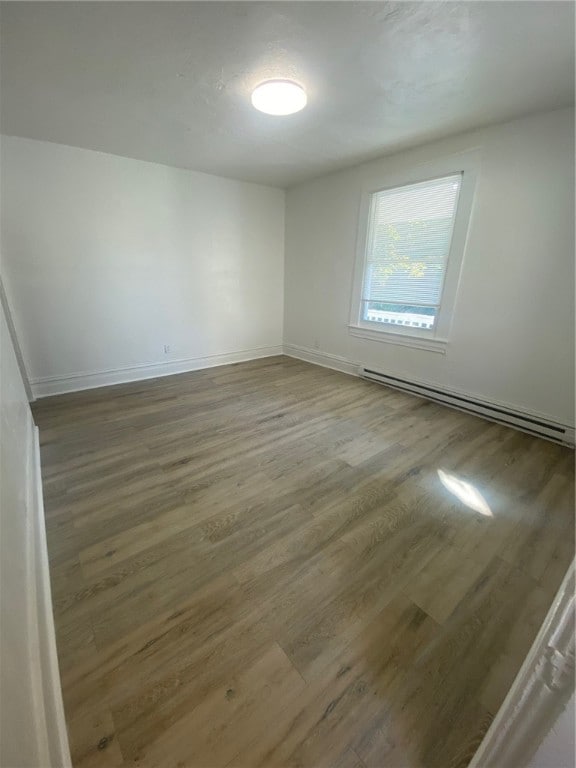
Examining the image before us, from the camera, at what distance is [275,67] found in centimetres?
189

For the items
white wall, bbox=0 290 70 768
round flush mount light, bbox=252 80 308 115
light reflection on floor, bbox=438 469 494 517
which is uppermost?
round flush mount light, bbox=252 80 308 115

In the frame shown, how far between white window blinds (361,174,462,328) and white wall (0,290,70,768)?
3601mm

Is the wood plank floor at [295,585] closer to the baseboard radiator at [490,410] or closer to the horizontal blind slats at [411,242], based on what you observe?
the baseboard radiator at [490,410]

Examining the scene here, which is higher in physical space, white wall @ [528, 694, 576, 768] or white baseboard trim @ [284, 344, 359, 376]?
white wall @ [528, 694, 576, 768]

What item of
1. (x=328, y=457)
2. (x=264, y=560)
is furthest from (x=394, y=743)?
(x=328, y=457)

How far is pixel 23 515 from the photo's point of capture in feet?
4.43

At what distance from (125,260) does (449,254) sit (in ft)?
11.8

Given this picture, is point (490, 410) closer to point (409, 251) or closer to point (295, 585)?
point (409, 251)

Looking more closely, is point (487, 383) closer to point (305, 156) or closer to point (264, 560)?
point (264, 560)

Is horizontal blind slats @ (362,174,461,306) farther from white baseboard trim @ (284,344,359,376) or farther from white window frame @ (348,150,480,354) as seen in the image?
white baseboard trim @ (284,344,359,376)

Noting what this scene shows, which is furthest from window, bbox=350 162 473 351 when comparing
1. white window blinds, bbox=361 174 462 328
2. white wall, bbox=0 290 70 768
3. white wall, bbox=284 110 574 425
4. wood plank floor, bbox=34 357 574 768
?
white wall, bbox=0 290 70 768

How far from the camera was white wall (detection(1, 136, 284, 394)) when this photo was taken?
3098 millimetres

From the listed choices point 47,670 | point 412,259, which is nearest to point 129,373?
point 47,670

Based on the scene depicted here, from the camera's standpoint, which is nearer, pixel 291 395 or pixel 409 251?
pixel 409 251
